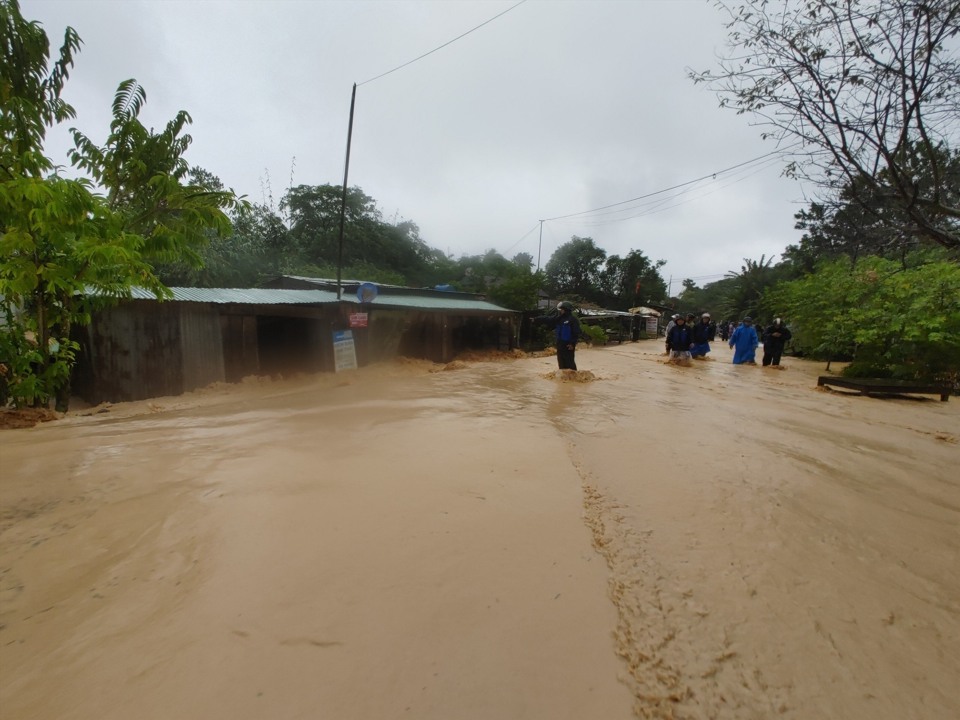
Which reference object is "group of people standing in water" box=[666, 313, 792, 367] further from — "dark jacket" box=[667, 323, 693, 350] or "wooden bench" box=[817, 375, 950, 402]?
"wooden bench" box=[817, 375, 950, 402]

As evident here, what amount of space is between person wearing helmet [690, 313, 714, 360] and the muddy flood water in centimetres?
1087

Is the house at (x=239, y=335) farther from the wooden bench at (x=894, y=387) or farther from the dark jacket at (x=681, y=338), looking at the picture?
the wooden bench at (x=894, y=387)

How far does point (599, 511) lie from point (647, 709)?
183 cm

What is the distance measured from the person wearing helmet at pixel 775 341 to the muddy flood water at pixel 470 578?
1008cm

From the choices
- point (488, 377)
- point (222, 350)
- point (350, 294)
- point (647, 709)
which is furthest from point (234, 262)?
point (647, 709)

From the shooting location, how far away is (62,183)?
4.70 meters

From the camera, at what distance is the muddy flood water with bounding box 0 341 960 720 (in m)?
1.76

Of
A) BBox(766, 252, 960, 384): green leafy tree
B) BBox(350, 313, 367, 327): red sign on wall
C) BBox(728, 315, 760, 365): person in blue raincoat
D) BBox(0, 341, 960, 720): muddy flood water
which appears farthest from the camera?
BBox(728, 315, 760, 365): person in blue raincoat

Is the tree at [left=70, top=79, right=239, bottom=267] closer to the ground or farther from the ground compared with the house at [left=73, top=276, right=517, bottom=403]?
farther from the ground

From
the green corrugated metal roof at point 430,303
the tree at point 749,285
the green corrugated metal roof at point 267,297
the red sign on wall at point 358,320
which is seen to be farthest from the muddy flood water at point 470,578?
the tree at point 749,285

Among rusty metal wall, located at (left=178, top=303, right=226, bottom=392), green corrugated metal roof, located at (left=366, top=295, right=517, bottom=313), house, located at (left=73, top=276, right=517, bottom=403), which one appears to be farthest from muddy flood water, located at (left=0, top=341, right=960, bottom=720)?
green corrugated metal roof, located at (left=366, top=295, right=517, bottom=313)

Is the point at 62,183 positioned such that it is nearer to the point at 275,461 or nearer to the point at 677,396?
the point at 275,461

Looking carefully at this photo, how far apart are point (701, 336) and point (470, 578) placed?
1594 centimetres

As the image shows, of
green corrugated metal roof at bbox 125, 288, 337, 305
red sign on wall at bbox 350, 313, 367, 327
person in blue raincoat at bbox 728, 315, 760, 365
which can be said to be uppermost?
green corrugated metal roof at bbox 125, 288, 337, 305
